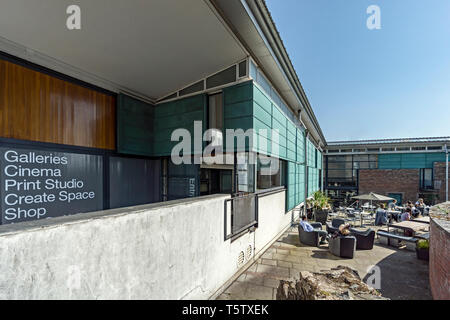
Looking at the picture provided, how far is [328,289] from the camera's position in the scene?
3.28 metres

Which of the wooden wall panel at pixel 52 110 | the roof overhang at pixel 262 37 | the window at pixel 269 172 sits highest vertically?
the roof overhang at pixel 262 37

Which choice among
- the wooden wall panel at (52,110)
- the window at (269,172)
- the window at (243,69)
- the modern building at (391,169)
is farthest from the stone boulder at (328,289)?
the modern building at (391,169)

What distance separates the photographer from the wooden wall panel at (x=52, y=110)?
4.59 meters

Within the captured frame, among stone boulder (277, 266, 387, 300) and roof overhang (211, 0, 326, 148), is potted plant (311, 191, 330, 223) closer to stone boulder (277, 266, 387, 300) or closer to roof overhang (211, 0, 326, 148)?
roof overhang (211, 0, 326, 148)

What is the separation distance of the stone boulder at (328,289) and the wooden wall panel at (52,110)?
21.5ft

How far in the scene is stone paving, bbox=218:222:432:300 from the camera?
4504 mm

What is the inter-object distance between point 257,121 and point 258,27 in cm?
244

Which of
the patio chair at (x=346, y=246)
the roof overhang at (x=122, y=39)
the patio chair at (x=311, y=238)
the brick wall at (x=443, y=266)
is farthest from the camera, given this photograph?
the patio chair at (x=311, y=238)

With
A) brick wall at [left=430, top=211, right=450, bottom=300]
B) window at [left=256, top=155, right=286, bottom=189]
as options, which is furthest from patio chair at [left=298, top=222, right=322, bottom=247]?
brick wall at [left=430, top=211, right=450, bottom=300]

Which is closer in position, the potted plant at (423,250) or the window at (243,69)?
the window at (243,69)

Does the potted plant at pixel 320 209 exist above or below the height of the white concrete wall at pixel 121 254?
below

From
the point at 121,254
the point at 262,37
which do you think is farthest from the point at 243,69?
the point at 121,254

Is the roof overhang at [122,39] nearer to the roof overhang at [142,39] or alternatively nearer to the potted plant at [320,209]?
the roof overhang at [142,39]
